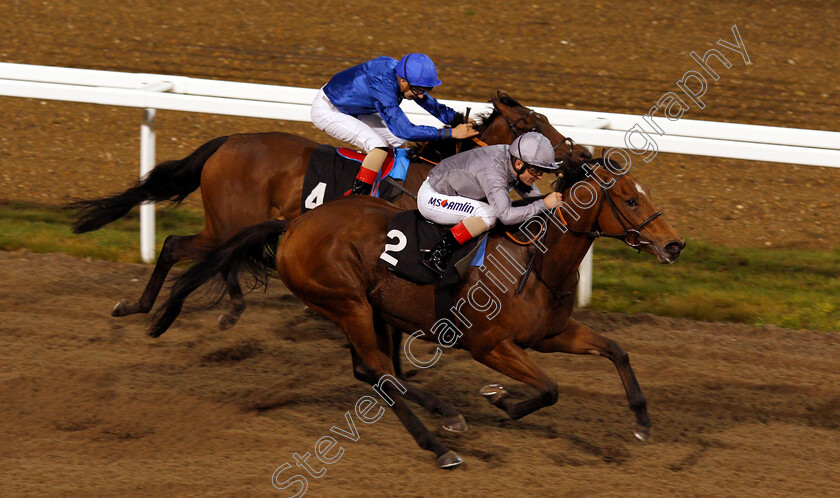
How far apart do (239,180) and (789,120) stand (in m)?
6.64

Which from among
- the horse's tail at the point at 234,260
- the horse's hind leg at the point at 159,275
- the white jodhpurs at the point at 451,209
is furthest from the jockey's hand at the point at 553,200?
the horse's hind leg at the point at 159,275

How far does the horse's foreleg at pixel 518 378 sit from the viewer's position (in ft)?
14.3

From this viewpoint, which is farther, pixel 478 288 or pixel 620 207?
pixel 478 288

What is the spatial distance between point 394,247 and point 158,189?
2.27 meters

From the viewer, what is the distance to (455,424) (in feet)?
14.6

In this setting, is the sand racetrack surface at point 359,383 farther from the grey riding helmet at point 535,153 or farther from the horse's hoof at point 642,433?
the grey riding helmet at point 535,153

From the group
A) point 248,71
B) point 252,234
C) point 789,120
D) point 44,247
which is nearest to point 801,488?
point 252,234

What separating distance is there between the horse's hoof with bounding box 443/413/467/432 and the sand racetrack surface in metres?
0.12

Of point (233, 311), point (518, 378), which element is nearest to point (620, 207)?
point (518, 378)

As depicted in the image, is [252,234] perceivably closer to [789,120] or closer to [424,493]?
[424,493]

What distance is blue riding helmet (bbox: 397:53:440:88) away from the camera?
17.8 ft

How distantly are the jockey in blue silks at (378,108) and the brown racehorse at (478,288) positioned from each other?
742mm

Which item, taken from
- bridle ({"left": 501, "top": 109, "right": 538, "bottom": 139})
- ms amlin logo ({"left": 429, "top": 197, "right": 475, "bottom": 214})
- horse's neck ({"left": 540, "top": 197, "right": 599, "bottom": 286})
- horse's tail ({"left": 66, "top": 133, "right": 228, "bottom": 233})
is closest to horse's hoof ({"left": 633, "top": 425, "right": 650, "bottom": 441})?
horse's neck ({"left": 540, "top": 197, "right": 599, "bottom": 286})

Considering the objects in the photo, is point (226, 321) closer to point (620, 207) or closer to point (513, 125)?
point (513, 125)
